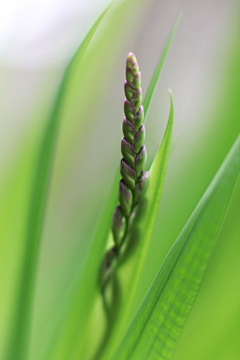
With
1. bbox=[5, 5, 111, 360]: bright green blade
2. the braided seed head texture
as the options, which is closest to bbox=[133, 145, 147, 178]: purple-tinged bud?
the braided seed head texture

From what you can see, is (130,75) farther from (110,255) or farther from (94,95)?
(94,95)

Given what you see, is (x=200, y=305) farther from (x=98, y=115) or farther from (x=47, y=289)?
(x=98, y=115)

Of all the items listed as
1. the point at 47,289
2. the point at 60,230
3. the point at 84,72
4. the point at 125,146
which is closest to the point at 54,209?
the point at 60,230

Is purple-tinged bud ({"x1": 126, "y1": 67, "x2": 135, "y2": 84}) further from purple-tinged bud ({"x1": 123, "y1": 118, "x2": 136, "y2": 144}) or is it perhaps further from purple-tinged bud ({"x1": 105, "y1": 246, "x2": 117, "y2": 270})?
purple-tinged bud ({"x1": 105, "y1": 246, "x2": 117, "y2": 270})

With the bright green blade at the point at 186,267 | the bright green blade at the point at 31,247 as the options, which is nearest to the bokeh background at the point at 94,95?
the bright green blade at the point at 31,247

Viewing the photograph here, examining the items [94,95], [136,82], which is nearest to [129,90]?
[136,82]
